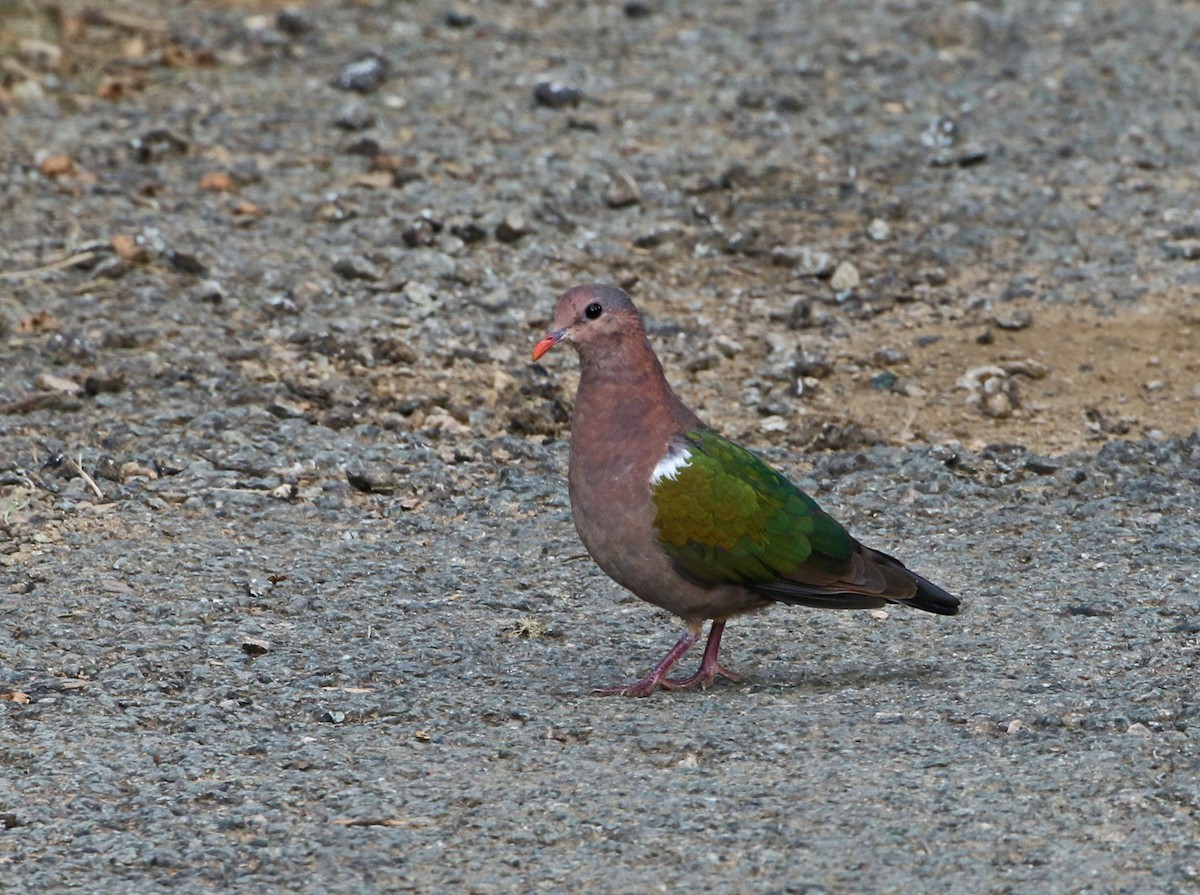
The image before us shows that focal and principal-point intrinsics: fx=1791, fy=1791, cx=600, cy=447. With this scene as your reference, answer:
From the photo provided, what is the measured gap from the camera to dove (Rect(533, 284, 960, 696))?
5.07 metres

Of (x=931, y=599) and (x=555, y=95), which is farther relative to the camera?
(x=555, y=95)

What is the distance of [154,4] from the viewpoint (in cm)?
1149

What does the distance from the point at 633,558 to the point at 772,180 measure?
486 centimetres

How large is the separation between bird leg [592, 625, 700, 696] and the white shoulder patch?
1.55ft

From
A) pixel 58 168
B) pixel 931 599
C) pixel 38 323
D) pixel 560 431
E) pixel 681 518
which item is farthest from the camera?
pixel 58 168

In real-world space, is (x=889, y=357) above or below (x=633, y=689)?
above

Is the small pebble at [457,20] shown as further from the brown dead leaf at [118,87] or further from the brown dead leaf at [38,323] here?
the brown dead leaf at [38,323]

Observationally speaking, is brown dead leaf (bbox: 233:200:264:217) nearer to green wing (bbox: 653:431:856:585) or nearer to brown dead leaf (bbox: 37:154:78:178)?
brown dead leaf (bbox: 37:154:78:178)

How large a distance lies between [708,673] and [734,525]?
0.46m

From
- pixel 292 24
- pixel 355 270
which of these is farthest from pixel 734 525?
pixel 292 24

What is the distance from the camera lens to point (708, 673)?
5.23 m

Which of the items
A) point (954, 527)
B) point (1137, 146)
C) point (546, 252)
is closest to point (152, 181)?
point (546, 252)

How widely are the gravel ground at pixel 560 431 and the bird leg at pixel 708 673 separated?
0.10 m

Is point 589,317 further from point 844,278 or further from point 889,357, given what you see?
point 844,278
